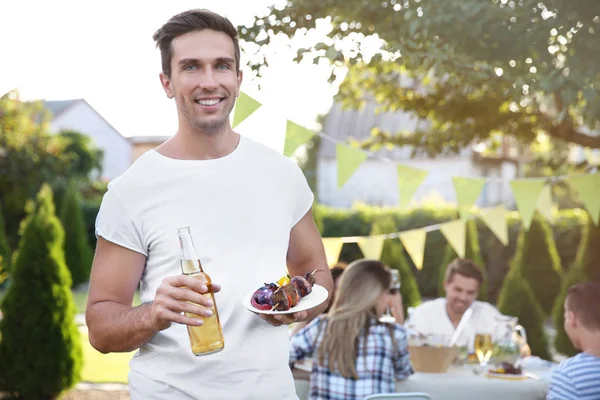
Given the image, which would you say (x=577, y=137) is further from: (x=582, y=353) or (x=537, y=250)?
(x=537, y=250)

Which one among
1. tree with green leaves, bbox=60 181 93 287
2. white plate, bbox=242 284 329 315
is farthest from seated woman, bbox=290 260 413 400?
tree with green leaves, bbox=60 181 93 287

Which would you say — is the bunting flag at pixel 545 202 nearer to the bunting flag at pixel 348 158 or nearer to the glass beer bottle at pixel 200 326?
the bunting flag at pixel 348 158

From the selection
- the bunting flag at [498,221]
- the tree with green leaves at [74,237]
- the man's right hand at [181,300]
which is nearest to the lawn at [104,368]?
the bunting flag at [498,221]

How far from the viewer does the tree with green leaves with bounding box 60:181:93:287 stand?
16655 millimetres

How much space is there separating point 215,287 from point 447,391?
260cm

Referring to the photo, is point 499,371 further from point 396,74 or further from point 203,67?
point 203,67

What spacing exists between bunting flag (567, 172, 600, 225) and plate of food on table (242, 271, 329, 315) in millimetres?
3058

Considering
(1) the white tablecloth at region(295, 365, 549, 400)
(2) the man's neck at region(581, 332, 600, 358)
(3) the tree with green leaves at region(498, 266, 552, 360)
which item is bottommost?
(3) the tree with green leaves at region(498, 266, 552, 360)

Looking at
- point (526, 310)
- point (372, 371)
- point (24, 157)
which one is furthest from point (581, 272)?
point (24, 157)

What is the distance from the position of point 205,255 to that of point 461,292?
11.7 ft

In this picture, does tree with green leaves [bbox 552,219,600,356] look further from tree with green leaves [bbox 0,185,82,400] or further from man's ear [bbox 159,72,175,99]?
man's ear [bbox 159,72,175,99]

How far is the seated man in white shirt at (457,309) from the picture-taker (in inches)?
194

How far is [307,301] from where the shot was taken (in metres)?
1.65

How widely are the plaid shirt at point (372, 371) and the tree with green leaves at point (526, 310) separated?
4414 mm
